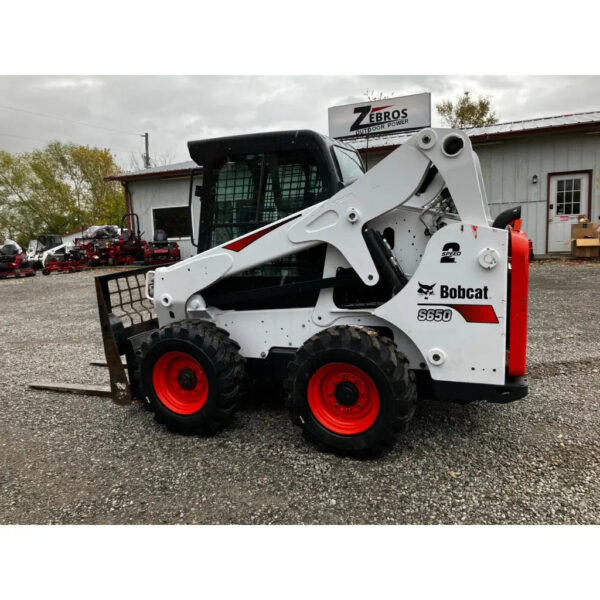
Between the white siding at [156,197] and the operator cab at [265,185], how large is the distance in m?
14.0

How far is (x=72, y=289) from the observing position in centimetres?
1277

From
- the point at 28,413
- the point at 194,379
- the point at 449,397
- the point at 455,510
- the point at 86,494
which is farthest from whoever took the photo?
the point at 28,413

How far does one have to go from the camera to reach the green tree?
3234 cm

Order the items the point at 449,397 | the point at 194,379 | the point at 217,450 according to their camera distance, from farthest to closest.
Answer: the point at 194,379, the point at 217,450, the point at 449,397

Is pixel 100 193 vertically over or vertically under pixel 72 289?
over

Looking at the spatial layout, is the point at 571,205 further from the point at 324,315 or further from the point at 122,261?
the point at 122,261

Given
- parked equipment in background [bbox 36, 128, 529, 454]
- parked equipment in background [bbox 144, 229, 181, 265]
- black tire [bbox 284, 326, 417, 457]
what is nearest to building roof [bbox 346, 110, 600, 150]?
parked equipment in background [bbox 144, 229, 181, 265]

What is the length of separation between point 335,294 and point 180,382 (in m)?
1.30

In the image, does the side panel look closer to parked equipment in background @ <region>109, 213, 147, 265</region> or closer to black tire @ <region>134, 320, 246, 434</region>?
black tire @ <region>134, 320, 246, 434</region>

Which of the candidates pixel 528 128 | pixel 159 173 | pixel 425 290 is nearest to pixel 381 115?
pixel 425 290

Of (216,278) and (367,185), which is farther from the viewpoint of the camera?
(216,278)

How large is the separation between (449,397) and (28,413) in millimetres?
3426

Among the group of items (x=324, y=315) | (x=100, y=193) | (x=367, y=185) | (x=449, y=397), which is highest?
(x=100, y=193)

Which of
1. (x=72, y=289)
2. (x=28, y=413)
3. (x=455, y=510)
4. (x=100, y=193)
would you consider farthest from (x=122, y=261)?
(x=100, y=193)
